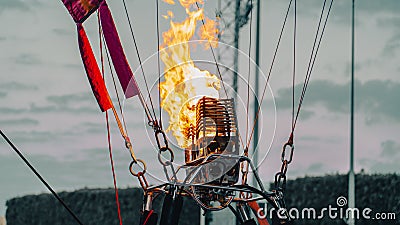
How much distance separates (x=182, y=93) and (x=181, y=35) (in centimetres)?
68

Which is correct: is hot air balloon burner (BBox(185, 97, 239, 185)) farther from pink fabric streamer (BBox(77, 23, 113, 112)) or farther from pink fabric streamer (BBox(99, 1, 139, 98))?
pink fabric streamer (BBox(77, 23, 113, 112))

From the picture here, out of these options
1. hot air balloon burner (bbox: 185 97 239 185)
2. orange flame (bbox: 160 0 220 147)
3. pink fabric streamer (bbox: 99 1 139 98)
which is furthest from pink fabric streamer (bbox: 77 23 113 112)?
hot air balloon burner (bbox: 185 97 239 185)

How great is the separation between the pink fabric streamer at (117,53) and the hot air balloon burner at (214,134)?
453 millimetres

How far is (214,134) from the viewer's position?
17.8 feet

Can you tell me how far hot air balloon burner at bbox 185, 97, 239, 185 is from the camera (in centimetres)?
530

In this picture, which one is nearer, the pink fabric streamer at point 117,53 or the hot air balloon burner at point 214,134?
the hot air balloon burner at point 214,134

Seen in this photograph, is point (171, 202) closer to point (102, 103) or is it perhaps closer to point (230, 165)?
point (230, 165)

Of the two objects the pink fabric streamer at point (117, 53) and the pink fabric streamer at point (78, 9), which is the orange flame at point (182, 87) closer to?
the pink fabric streamer at point (117, 53)

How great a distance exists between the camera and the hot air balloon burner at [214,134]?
17.4ft

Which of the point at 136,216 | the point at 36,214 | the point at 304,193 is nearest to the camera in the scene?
the point at 304,193

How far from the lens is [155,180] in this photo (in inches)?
207

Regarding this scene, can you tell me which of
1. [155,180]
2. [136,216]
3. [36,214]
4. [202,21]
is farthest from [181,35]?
[36,214]

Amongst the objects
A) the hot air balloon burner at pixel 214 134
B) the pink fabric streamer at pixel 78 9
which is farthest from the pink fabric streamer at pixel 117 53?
the hot air balloon burner at pixel 214 134

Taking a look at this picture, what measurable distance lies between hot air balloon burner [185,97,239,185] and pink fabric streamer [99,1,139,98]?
1.48ft
